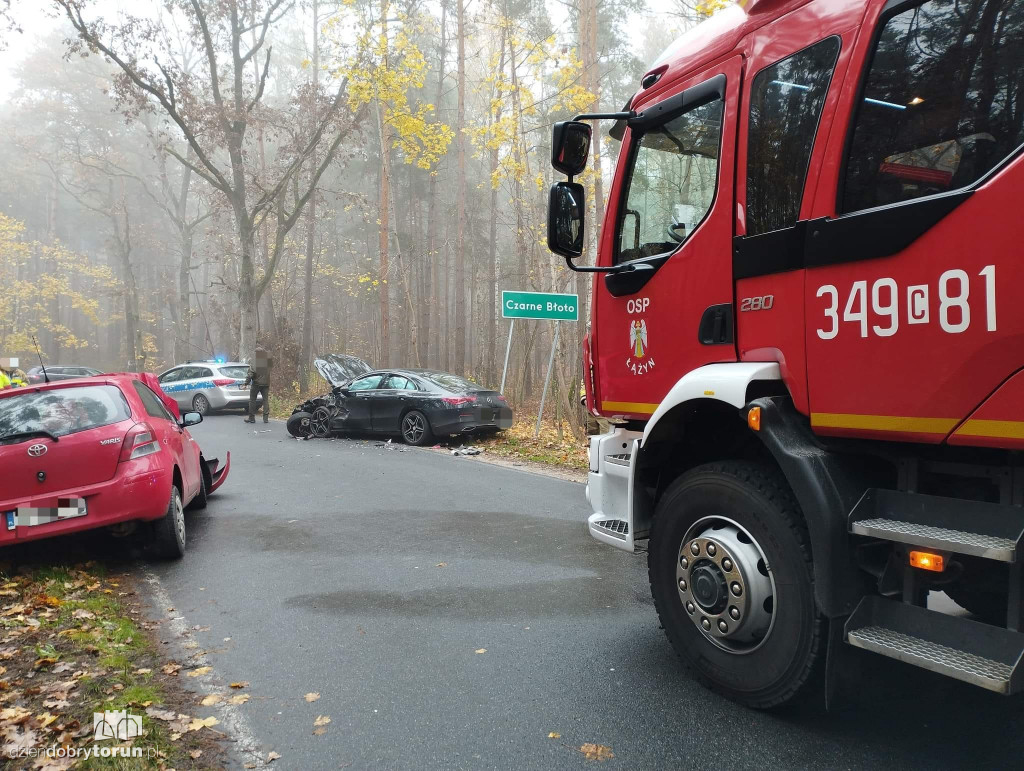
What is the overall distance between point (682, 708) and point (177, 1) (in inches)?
1001

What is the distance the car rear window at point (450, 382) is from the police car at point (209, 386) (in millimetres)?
10091

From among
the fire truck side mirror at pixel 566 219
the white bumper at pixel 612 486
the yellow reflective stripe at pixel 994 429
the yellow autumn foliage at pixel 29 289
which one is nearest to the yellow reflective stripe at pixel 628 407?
the white bumper at pixel 612 486

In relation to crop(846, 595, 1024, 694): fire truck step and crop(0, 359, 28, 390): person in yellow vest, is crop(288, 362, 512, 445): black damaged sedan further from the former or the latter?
crop(846, 595, 1024, 694): fire truck step

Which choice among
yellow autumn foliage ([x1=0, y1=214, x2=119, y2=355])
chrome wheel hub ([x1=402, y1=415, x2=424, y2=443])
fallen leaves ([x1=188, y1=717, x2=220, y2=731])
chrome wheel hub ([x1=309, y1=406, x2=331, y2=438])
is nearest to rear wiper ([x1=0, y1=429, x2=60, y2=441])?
fallen leaves ([x1=188, y1=717, x2=220, y2=731])

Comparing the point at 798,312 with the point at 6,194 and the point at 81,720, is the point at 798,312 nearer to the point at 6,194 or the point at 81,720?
the point at 81,720

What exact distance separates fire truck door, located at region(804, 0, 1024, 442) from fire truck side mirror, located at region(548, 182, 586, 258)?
1.31 meters

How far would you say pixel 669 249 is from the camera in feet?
12.3

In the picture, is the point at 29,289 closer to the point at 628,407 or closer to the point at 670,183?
the point at 628,407

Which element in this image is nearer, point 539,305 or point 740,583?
point 740,583

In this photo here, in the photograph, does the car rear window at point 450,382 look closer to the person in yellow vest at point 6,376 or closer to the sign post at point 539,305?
the sign post at point 539,305

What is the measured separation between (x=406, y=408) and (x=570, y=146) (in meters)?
10.8

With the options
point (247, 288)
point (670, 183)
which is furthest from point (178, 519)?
point (247, 288)

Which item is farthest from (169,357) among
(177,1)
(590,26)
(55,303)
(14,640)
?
(14,640)

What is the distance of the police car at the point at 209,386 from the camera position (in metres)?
22.4
